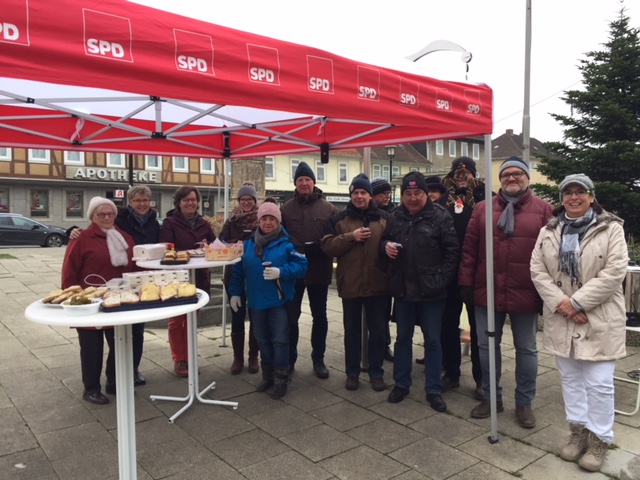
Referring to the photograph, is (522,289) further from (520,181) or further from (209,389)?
(209,389)

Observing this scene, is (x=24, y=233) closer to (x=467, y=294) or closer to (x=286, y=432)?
(x=286, y=432)

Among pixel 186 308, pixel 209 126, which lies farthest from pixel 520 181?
pixel 209 126

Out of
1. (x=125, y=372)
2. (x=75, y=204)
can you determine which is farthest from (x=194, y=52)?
(x=75, y=204)

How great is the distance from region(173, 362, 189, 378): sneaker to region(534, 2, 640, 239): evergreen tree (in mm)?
11432

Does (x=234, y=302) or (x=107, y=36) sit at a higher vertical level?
(x=107, y=36)

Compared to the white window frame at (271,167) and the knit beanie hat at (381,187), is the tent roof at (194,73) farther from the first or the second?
the white window frame at (271,167)

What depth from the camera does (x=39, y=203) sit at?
29.2m

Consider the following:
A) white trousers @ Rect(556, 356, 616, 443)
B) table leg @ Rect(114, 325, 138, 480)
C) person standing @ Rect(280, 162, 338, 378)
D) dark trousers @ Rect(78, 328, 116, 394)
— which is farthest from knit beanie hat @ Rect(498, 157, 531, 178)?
dark trousers @ Rect(78, 328, 116, 394)

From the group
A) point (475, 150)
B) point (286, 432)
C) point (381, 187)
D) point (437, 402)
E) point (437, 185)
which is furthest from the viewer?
point (475, 150)

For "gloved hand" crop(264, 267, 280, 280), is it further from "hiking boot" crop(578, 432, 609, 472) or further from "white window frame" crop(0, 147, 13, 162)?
"white window frame" crop(0, 147, 13, 162)

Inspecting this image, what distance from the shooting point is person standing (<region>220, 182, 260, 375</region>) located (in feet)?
15.3

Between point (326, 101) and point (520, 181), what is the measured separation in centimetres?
164

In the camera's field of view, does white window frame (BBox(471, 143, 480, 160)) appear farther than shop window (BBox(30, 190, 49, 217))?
A: Yes

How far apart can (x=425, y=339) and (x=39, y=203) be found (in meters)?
31.0
